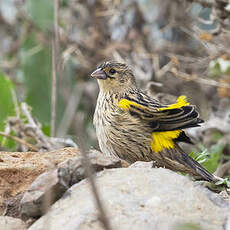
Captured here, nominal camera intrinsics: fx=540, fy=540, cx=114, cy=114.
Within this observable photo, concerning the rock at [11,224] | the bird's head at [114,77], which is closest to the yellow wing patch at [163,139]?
the bird's head at [114,77]

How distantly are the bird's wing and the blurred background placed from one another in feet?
5.31

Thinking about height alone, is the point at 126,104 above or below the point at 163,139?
above

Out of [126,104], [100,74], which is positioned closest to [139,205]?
[126,104]

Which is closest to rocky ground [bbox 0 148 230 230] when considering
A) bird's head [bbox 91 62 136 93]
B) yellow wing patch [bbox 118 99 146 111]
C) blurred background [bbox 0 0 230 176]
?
yellow wing patch [bbox 118 99 146 111]

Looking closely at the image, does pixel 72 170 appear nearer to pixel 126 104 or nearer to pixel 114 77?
pixel 126 104

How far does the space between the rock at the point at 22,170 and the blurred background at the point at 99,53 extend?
2.39 metres

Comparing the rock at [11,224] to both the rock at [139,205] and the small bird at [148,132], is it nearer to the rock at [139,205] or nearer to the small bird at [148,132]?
the rock at [139,205]

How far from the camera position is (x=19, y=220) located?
2.84 meters

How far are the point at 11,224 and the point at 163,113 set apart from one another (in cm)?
168

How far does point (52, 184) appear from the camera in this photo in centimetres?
277

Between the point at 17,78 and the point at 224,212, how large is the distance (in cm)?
599

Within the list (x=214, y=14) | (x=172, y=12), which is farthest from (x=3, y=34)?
(x=214, y=14)

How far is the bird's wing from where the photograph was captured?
395 centimetres

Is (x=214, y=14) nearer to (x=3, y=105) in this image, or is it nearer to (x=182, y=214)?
(x=3, y=105)
